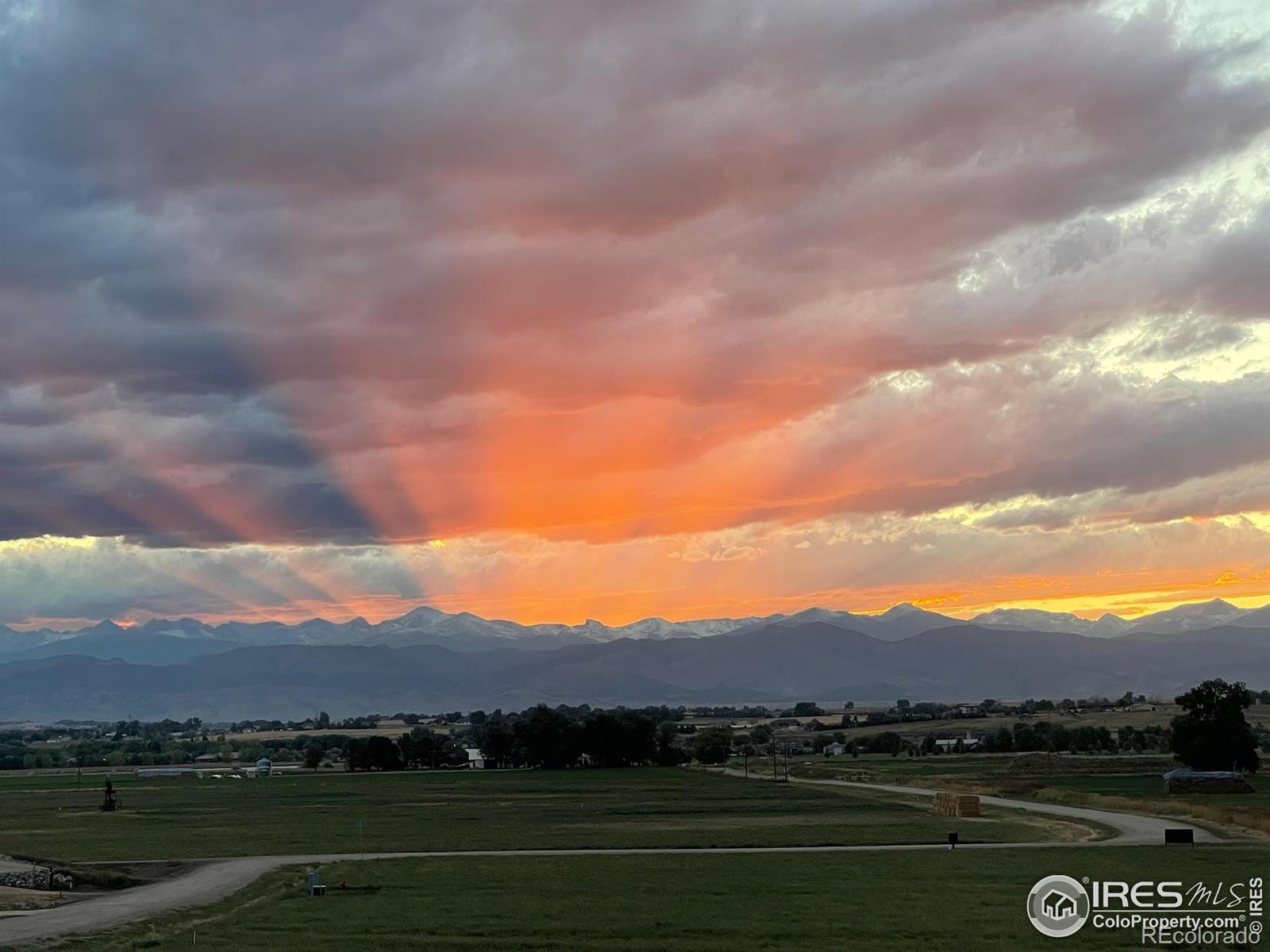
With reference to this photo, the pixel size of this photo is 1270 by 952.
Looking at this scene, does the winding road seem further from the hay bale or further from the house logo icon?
the house logo icon

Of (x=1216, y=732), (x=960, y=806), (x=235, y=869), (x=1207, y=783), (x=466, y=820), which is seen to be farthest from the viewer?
(x=1216, y=732)

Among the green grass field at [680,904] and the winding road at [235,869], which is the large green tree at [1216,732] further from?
the green grass field at [680,904]

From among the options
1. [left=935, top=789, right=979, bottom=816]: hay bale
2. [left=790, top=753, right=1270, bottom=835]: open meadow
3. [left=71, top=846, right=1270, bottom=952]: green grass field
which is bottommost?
[left=790, top=753, right=1270, bottom=835]: open meadow

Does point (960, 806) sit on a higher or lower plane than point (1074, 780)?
higher

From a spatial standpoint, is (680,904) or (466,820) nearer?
(680,904)

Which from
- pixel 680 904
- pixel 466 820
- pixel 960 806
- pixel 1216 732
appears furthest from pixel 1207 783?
pixel 680 904

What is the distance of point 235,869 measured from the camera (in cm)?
5984

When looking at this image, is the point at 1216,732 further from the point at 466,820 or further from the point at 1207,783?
the point at 466,820

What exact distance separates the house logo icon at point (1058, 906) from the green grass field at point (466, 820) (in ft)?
70.4

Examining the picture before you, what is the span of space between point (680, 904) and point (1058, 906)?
13.0 metres

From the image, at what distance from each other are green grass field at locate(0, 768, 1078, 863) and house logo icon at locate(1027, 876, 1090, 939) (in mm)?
21457

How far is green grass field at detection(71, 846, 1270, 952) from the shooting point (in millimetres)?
37594

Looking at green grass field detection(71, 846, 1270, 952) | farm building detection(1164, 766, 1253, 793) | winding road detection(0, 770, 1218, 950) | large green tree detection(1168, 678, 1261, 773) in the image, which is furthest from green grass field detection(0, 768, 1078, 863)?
large green tree detection(1168, 678, 1261, 773)

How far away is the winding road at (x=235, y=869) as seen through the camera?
142ft
